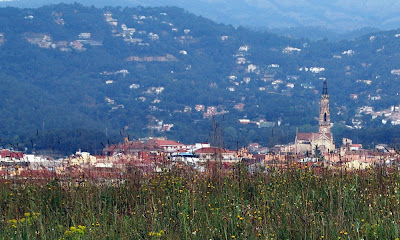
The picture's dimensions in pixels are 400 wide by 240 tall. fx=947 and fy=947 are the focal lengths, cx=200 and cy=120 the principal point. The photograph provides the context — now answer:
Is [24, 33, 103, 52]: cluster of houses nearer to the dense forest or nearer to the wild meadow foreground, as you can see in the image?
the dense forest

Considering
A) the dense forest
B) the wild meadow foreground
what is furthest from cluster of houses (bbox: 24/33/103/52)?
the wild meadow foreground

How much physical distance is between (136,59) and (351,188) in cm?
13602

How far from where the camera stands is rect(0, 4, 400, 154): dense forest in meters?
96.2

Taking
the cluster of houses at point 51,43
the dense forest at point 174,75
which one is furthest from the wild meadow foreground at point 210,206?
the cluster of houses at point 51,43

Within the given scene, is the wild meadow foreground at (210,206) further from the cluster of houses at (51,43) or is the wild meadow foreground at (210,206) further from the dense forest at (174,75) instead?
the cluster of houses at (51,43)

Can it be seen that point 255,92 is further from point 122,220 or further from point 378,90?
point 122,220

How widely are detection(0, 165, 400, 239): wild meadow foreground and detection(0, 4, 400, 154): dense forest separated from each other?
70596 millimetres

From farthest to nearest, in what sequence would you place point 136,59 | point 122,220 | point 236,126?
point 136,59 → point 236,126 → point 122,220

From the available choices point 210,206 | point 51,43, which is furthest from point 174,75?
point 210,206

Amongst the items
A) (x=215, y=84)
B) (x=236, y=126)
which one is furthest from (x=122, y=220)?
(x=215, y=84)

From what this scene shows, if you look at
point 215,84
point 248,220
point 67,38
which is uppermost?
point 67,38

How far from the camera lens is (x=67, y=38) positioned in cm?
14588

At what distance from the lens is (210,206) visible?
6.95 meters

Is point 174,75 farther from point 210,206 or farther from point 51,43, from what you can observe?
point 210,206
